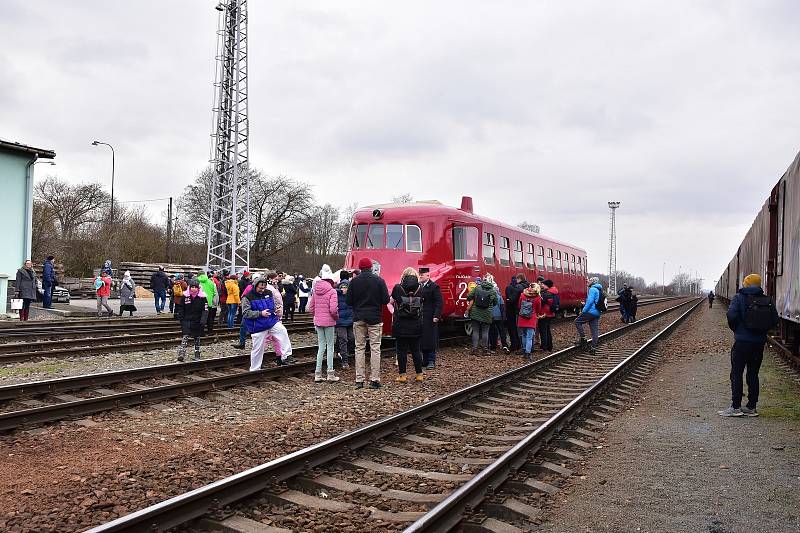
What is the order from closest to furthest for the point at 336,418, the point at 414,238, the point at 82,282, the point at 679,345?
the point at 336,418 → the point at 414,238 → the point at 679,345 → the point at 82,282

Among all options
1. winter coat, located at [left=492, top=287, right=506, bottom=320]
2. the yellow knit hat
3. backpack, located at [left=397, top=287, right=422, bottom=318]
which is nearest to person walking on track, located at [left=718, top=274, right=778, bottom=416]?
the yellow knit hat

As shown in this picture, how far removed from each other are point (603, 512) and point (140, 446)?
4.44m

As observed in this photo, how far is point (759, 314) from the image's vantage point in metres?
8.27

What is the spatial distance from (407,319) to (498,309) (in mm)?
4676

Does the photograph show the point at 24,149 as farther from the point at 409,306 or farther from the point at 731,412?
the point at 731,412

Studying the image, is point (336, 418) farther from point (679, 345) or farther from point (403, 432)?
point (679, 345)

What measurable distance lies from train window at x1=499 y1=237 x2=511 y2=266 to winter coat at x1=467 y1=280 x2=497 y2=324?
3.55 metres

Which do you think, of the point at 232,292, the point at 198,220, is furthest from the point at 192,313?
the point at 198,220

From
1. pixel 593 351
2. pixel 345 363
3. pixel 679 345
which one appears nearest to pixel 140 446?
pixel 345 363

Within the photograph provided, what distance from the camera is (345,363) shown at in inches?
472

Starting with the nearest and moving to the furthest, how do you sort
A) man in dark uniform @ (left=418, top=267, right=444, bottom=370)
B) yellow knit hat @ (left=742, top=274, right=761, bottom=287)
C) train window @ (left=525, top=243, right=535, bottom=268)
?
1. yellow knit hat @ (left=742, top=274, right=761, bottom=287)
2. man in dark uniform @ (left=418, top=267, right=444, bottom=370)
3. train window @ (left=525, top=243, right=535, bottom=268)

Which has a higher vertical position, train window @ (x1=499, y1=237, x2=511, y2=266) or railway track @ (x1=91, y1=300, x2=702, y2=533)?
train window @ (x1=499, y1=237, x2=511, y2=266)

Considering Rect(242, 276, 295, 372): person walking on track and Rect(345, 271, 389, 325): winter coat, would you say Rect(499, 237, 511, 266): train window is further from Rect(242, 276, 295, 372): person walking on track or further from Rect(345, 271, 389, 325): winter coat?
Rect(345, 271, 389, 325): winter coat

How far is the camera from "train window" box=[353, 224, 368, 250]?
15312 mm
